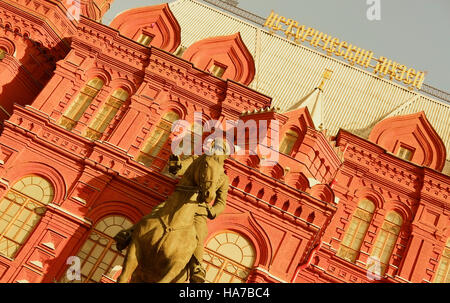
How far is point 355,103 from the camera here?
2739 cm

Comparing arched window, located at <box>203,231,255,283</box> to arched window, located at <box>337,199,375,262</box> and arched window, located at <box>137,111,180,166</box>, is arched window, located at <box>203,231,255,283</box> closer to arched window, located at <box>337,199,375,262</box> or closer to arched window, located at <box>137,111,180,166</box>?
arched window, located at <box>137,111,180,166</box>

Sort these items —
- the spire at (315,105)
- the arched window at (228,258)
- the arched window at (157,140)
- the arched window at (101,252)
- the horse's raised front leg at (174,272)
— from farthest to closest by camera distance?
the spire at (315,105) → the arched window at (157,140) → the arched window at (101,252) → the arched window at (228,258) → the horse's raised front leg at (174,272)

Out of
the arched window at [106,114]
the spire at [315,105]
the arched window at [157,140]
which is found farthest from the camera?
the spire at [315,105]

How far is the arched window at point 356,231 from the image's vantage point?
22.7m

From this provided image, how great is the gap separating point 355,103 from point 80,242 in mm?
14290

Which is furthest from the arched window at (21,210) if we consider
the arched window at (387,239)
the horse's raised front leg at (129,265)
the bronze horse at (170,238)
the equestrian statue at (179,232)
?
the arched window at (387,239)

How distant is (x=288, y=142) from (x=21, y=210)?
994cm

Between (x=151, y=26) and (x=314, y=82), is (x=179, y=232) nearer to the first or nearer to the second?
(x=151, y=26)

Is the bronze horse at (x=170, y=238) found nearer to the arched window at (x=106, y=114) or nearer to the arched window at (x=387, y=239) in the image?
the arched window at (x=106, y=114)

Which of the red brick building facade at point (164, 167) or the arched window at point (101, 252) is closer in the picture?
the arched window at point (101, 252)

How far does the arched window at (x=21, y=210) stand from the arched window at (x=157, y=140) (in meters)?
3.55

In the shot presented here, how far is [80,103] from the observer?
23.0 m

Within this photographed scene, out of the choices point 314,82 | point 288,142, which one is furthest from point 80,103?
point 314,82

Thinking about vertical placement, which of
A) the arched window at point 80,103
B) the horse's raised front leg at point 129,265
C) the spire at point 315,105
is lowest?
the horse's raised front leg at point 129,265
